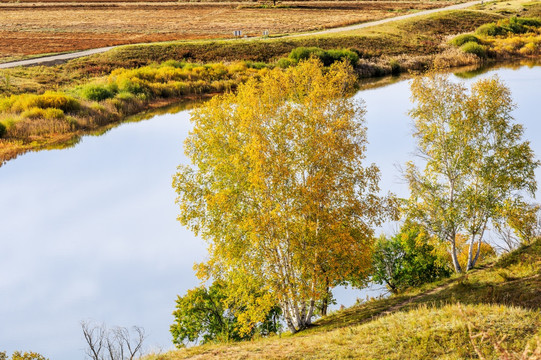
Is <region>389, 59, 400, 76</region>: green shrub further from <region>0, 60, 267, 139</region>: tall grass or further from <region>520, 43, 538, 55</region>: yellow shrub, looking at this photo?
<region>520, 43, 538, 55</region>: yellow shrub

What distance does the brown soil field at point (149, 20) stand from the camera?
9911 centimetres

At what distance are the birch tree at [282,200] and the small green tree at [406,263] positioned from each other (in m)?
5.84

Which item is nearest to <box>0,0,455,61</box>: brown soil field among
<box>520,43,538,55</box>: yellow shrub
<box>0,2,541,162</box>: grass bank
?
<box>0,2,541,162</box>: grass bank

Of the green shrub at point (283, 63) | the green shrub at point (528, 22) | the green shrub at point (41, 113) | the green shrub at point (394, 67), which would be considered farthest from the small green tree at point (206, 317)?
the green shrub at point (528, 22)

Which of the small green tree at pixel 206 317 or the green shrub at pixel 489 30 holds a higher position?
the green shrub at pixel 489 30

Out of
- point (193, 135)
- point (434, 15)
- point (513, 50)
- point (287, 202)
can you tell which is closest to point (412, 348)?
point (287, 202)

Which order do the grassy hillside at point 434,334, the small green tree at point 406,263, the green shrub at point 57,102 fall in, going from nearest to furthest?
the grassy hillside at point 434,334
the small green tree at point 406,263
the green shrub at point 57,102

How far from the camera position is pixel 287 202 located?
21609 millimetres

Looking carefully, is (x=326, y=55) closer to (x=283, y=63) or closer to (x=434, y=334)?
(x=283, y=63)

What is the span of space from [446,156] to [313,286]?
1211 cm

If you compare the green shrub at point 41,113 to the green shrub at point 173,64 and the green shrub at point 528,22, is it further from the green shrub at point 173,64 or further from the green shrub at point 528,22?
the green shrub at point 528,22

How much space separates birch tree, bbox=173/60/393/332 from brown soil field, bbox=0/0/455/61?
2670 inches

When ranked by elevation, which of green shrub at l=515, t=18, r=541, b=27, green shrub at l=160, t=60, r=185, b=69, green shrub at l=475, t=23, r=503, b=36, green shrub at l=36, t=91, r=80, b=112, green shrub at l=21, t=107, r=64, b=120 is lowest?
green shrub at l=21, t=107, r=64, b=120

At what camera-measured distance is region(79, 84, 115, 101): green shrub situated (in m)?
57.0
